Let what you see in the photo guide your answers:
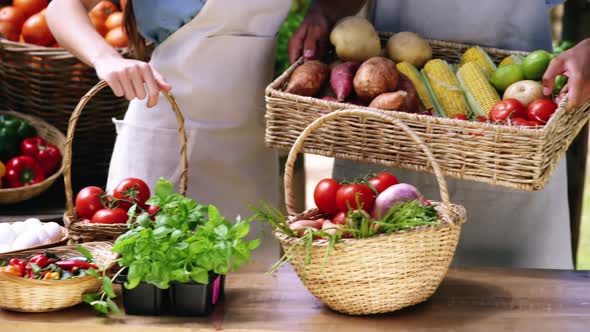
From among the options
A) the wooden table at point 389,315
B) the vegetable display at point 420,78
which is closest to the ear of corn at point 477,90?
the vegetable display at point 420,78

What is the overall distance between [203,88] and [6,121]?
3.15 feet

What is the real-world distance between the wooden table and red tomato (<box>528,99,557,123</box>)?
16.1 inches

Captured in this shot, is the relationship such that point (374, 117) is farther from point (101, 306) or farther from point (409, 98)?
point (101, 306)

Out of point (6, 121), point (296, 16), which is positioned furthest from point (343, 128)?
point (296, 16)

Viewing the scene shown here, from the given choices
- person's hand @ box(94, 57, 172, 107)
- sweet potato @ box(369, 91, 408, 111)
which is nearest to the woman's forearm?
person's hand @ box(94, 57, 172, 107)

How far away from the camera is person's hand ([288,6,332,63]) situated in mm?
2385

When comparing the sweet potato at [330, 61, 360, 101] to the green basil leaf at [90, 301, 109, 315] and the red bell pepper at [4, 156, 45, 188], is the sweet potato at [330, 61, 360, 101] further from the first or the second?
the red bell pepper at [4, 156, 45, 188]

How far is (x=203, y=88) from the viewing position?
99.5 inches

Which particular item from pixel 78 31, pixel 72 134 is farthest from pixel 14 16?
pixel 72 134

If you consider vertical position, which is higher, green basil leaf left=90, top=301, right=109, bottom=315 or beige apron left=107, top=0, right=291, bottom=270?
beige apron left=107, top=0, right=291, bottom=270

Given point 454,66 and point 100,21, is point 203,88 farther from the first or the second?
point 100,21

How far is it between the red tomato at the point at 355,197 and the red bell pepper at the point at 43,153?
1506mm

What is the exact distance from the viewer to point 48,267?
189cm

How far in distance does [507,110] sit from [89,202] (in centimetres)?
106
